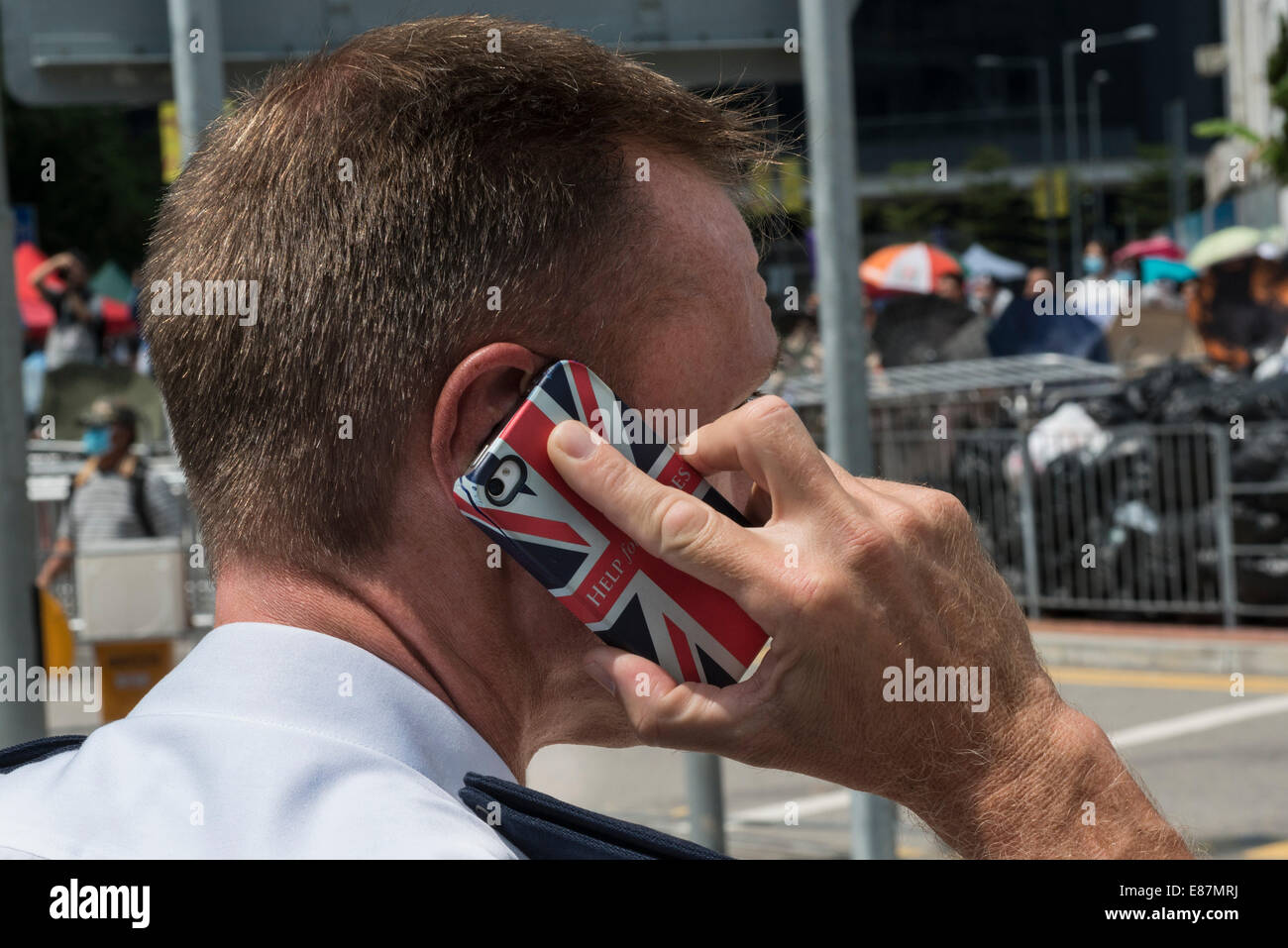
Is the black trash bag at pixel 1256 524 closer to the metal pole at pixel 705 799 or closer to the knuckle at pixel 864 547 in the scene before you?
the metal pole at pixel 705 799

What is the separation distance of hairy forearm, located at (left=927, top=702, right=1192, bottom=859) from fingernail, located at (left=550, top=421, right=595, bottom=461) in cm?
46

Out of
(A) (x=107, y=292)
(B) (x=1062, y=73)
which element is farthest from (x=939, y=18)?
(A) (x=107, y=292)

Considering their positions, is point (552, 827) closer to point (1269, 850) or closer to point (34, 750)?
point (34, 750)

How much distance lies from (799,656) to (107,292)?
24628 mm

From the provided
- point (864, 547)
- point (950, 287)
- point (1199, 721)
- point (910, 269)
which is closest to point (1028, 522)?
point (1199, 721)

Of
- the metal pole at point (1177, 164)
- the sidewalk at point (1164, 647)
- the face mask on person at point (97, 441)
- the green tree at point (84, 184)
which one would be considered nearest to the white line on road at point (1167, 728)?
the sidewalk at point (1164, 647)

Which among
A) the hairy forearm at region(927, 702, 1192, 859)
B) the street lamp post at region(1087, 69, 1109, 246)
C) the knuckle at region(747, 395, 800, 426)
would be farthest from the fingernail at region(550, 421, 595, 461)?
the street lamp post at region(1087, 69, 1109, 246)

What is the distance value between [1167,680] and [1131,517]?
→ 3.86 ft

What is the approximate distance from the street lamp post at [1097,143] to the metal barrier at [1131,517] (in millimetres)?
60923

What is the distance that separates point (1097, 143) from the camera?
2825 inches

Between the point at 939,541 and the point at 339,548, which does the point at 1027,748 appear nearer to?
the point at 939,541

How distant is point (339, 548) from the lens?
136cm

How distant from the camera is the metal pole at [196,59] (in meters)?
4.55

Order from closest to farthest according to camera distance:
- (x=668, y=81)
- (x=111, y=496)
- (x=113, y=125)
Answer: (x=668, y=81)
(x=111, y=496)
(x=113, y=125)
